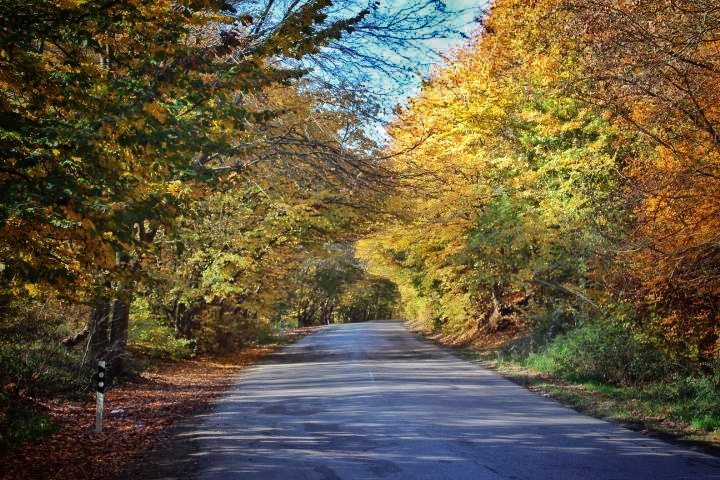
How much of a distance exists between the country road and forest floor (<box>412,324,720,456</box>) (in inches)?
17.0

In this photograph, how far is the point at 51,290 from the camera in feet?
26.5

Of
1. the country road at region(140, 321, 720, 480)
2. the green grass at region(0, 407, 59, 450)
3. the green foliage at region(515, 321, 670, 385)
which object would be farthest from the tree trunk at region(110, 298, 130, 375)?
the green foliage at region(515, 321, 670, 385)

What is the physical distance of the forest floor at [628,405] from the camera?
9625 mm

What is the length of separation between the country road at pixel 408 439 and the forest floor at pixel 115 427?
532 millimetres

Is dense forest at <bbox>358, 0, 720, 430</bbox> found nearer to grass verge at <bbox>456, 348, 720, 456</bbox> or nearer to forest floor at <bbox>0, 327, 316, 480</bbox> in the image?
grass verge at <bbox>456, 348, 720, 456</bbox>

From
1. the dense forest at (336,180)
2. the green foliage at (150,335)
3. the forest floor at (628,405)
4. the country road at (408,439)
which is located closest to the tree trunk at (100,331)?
the dense forest at (336,180)

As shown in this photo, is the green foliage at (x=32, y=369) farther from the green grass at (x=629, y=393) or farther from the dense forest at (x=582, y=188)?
the green grass at (x=629, y=393)

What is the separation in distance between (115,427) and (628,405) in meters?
8.98

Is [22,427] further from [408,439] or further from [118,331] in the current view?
[118,331]

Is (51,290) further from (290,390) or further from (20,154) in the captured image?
(290,390)

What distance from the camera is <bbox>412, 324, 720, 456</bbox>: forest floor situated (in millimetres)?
9625

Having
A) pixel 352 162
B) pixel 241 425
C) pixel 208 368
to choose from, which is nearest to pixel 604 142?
pixel 352 162

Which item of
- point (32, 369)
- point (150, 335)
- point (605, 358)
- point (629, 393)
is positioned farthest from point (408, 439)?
point (150, 335)

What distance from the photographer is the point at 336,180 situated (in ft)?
49.1
